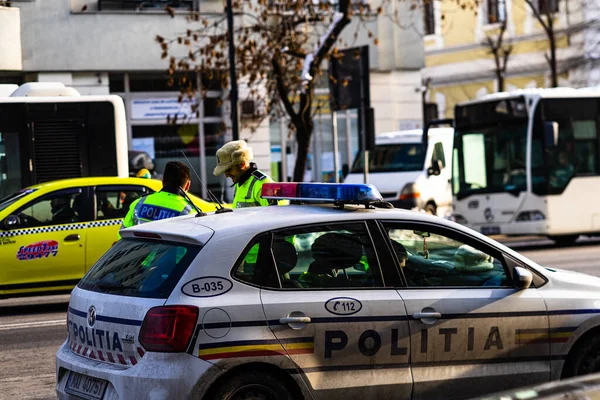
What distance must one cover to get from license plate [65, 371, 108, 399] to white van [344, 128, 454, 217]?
17800mm

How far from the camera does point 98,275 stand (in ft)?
21.8

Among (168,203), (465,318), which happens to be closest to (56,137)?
(168,203)

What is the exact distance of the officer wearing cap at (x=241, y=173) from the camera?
894 cm

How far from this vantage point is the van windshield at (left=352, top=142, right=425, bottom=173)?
82.1 feet

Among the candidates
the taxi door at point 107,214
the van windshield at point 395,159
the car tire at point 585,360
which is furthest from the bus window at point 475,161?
the car tire at point 585,360

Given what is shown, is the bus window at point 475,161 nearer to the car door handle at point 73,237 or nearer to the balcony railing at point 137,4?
the balcony railing at point 137,4

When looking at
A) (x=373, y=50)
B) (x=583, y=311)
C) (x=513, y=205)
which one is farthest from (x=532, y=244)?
(x=583, y=311)

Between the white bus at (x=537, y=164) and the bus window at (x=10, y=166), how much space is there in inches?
359

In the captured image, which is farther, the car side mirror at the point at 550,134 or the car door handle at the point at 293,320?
the car side mirror at the point at 550,134

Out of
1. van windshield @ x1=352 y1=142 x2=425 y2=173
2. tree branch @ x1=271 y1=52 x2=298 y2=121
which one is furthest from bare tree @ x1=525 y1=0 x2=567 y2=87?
tree branch @ x1=271 y1=52 x2=298 y2=121

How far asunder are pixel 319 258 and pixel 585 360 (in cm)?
177

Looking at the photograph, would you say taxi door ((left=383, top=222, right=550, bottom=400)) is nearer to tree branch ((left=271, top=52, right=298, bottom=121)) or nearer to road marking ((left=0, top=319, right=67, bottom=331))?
road marking ((left=0, top=319, right=67, bottom=331))

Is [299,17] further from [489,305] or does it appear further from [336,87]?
[489,305]

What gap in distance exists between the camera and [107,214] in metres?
13.9
